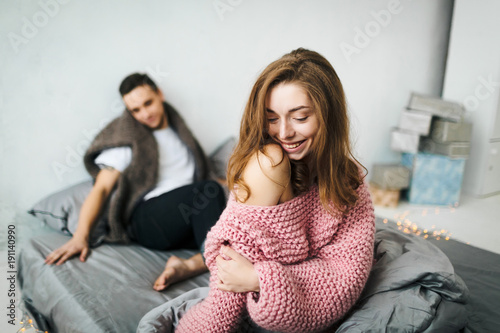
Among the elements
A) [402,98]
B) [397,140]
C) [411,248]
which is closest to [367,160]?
[397,140]

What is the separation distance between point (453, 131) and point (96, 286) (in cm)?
217

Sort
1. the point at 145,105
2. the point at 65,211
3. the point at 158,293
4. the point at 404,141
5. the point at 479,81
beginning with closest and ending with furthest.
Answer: the point at 158,293, the point at 65,211, the point at 145,105, the point at 479,81, the point at 404,141

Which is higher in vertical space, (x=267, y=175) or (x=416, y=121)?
(x=416, y=121)

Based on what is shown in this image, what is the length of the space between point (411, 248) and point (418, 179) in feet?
5.14

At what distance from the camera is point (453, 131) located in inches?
89.2

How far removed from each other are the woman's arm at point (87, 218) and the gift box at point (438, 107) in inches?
76.5

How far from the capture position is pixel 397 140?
2549 millimetres

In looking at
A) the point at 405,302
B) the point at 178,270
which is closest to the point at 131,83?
the point at 178,270

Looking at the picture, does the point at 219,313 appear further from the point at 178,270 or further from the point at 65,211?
the point at 65,211

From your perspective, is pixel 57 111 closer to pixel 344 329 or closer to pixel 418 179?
pixel 344 329

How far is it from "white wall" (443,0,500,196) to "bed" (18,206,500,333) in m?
0.75

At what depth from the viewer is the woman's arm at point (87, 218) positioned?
1301 mm

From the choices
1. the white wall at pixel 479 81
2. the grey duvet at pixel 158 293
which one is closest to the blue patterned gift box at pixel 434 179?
the white wall at pixel 479 81

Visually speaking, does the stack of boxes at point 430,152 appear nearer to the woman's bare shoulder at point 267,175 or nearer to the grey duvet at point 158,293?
the grey duvet at point 158,293
